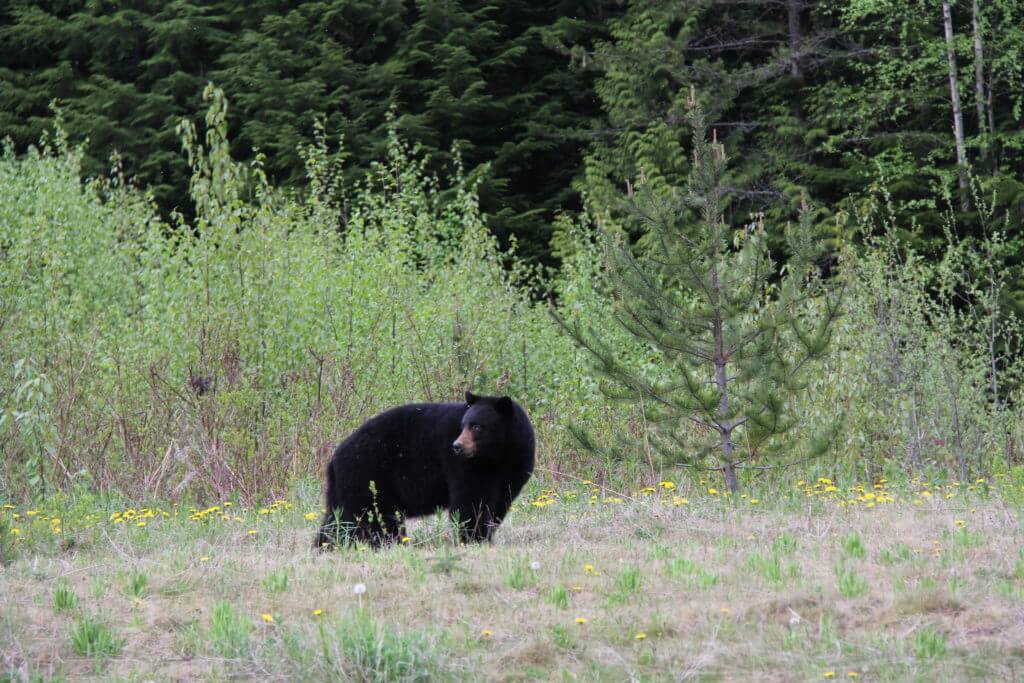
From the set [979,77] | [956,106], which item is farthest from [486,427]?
[979,77]

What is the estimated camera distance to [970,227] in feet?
66.6

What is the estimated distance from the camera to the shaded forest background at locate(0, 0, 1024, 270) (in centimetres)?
2084

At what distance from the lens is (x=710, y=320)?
9039 millimetres

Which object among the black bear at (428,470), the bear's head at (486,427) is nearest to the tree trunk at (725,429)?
the black bear at (428,470)

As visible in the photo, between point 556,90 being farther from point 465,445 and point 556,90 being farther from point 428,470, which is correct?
point 465,445

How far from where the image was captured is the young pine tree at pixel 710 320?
8.94 metres

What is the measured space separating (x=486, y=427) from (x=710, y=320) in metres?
2.57

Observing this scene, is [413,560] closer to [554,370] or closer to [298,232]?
[554,370]

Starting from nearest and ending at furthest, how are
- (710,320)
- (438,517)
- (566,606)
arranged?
(566,606)
(438,517)
(710,320)

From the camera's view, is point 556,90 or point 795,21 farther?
point 556,90

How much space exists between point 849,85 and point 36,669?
20454 millimetres

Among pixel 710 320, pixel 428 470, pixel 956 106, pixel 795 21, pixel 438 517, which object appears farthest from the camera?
pixel 795 21

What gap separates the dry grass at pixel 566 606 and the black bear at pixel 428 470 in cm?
28

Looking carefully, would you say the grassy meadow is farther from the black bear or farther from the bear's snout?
the bear's snout
